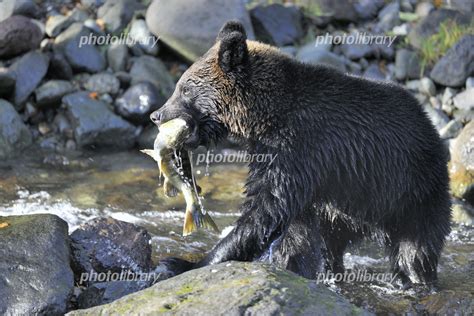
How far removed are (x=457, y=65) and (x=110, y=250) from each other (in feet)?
27.9

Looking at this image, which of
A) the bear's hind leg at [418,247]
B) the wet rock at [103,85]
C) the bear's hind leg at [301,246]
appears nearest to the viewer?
the bear's hind leg at [301,246]

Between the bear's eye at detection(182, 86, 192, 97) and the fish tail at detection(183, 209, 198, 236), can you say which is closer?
the fish tail at detection(183, 209, 198, 236)

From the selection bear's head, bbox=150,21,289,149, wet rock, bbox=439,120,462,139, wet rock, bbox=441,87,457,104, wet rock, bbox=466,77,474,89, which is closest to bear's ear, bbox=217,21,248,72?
bear's head, bbox=150,21,289,149

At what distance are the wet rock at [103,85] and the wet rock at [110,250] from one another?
610 cm

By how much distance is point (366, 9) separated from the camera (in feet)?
51.5

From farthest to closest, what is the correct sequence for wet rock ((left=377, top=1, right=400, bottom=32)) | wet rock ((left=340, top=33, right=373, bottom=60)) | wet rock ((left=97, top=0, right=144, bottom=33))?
wet rock ((left=377, top=1, right=400, bottom=32)) → wet rock ((left=340, top=33, right=373, bottom=60)) → wet rock ((left=97, top=0, right=144, bottom=33))

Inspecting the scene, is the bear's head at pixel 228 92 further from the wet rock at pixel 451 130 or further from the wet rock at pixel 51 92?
the wet rock at pixel 451 130

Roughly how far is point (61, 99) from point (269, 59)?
6.39m

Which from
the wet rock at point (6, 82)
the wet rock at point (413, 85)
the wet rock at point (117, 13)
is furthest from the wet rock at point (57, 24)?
the wet rock at point (413, 85)

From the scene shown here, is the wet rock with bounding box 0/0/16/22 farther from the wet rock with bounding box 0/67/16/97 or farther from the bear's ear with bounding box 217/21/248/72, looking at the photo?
the bear's ear with bounding box 217/21/248/72

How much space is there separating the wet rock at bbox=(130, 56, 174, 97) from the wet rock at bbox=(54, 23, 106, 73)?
61 centimetres

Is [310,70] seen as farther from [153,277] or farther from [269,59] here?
[153,277]

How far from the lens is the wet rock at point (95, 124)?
12000 millimetres

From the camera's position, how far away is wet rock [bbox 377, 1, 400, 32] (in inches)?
598
